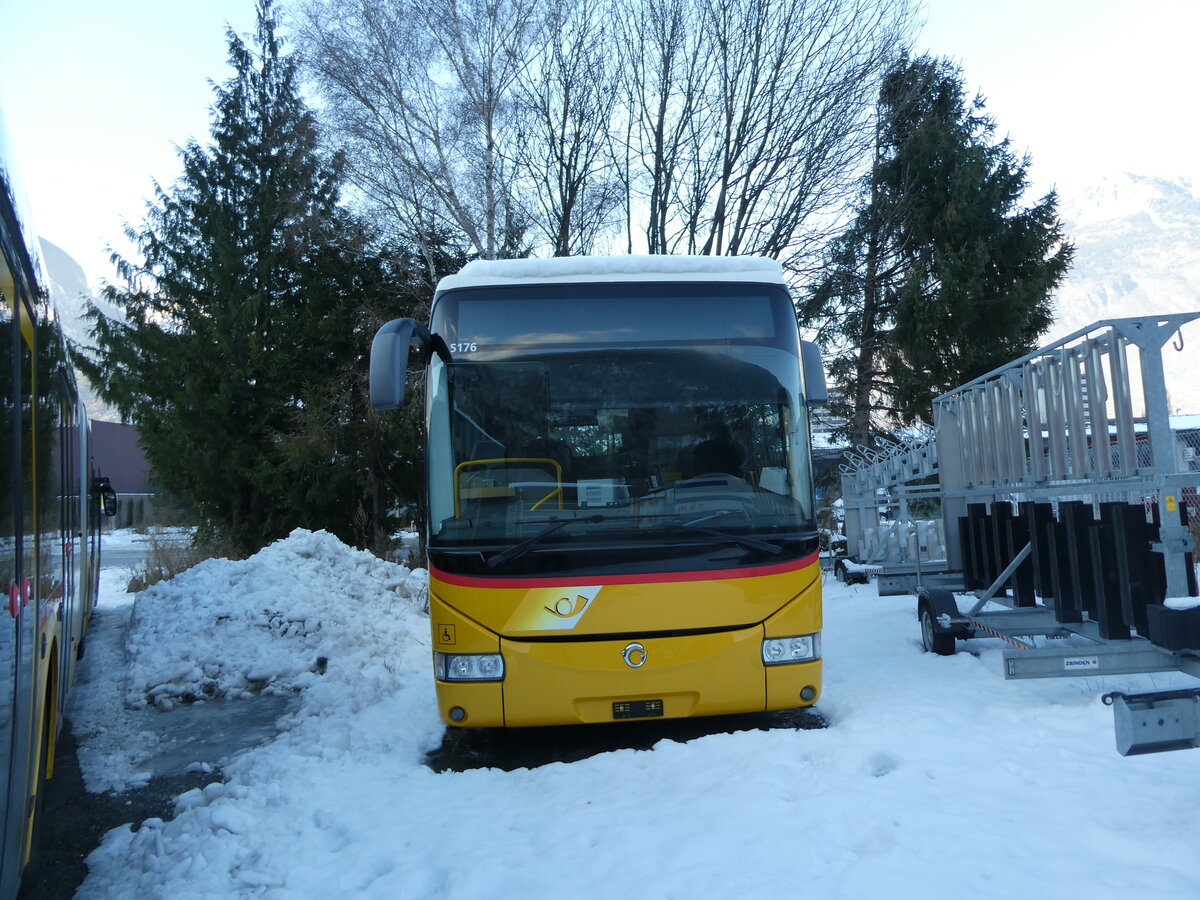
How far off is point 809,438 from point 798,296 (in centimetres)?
1432

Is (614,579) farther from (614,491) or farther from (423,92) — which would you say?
(423,92)

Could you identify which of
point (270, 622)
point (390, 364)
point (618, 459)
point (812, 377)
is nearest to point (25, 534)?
point (390, 364)

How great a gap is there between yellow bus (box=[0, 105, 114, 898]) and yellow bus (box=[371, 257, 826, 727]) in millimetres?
1694

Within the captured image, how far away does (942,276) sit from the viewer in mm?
21734

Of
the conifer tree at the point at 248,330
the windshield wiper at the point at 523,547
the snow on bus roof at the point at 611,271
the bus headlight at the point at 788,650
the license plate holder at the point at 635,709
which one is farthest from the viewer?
the conifer tree at the point at 248,330

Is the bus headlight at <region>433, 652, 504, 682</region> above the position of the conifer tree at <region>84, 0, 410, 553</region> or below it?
below

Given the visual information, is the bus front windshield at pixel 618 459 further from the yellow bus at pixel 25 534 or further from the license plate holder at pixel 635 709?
the yellow bus at pixel 25 534

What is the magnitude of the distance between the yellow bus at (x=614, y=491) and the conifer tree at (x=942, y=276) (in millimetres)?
15841

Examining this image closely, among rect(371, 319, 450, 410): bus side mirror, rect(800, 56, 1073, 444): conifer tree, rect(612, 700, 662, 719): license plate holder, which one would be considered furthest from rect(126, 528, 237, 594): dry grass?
rect(800, 56, 1073, 444): conifer tree

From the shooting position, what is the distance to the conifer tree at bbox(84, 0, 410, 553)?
19.8 m

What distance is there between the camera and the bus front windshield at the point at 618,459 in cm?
523

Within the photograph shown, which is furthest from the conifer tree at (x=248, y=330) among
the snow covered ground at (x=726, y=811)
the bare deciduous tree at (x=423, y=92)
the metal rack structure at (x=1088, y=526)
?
the metal rack structure at (x=1088, y=526)

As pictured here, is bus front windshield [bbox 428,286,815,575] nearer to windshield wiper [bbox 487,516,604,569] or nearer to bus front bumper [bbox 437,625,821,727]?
windshield wiper [bbox 487,516,604,569]

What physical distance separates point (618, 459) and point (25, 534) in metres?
3.01
